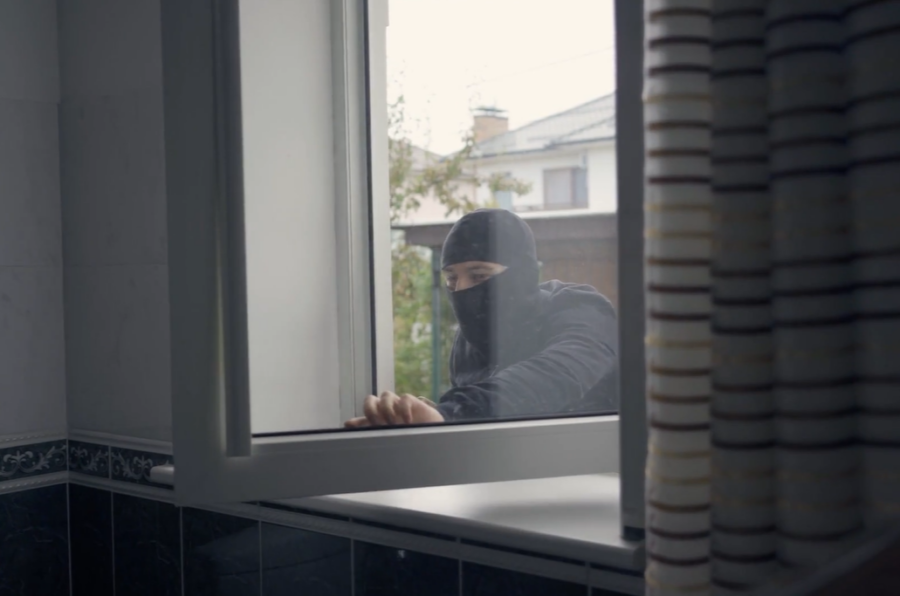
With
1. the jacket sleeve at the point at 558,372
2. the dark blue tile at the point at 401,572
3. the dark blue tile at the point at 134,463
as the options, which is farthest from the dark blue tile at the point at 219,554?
the jacket sleeve at the point at 558,372

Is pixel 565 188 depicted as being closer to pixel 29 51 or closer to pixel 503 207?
pixel 503 207

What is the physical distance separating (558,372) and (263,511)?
55 cm

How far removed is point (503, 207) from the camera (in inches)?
45.1

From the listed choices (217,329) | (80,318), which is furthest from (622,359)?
(80,318)

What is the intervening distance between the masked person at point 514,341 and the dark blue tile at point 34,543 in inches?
34.3

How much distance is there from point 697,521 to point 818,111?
334 millimetres

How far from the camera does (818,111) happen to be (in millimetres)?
636

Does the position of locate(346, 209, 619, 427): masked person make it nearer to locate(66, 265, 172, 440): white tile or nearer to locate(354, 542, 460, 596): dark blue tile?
locate(354, 542, 460, 596): dark blue tile

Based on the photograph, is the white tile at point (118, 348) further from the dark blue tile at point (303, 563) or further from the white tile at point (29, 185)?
the dark blue tile at point (303, 563)

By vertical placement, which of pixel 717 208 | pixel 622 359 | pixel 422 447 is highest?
pixel 717 208

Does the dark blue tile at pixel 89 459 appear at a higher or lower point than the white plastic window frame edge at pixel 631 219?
lower

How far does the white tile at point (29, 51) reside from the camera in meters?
1.64

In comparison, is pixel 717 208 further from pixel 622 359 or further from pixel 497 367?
pixel 497 367

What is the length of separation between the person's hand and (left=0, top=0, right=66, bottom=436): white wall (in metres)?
0.84
